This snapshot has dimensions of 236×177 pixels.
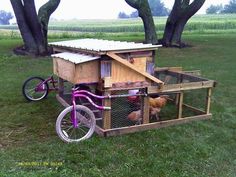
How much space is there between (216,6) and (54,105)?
389 ft

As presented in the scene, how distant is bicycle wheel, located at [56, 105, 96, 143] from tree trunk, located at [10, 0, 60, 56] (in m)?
8.52

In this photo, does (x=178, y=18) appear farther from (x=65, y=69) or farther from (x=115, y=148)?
(x=115, y=148)

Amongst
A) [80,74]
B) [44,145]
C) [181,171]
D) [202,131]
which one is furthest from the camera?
[202,131]

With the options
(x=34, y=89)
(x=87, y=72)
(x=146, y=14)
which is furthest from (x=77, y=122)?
(x=146, y=14)

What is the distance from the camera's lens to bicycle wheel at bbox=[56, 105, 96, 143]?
15.5 ft

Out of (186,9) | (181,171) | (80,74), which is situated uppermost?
(186,9)

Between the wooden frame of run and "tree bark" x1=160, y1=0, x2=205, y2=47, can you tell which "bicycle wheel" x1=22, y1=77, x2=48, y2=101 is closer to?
the wooden frame of run

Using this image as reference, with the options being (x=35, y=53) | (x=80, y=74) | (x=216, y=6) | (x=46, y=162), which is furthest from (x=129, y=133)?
(x=216, y=6)

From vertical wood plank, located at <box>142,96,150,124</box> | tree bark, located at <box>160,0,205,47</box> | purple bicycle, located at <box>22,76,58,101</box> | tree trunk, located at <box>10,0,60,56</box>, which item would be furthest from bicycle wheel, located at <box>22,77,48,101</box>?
tree bark, located at <box>160,0,205,47</box>

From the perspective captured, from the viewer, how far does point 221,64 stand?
38.4 feet

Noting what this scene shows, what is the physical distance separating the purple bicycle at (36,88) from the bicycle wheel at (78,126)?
1916mm

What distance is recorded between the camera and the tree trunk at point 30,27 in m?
12.8

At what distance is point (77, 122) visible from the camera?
502 centimetres

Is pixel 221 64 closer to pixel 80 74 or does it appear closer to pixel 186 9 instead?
pixel 186 9
